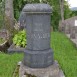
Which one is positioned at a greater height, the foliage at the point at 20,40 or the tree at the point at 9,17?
the tree at the point at 9,17

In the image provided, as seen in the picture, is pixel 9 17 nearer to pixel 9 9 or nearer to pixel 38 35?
pixel 9 9

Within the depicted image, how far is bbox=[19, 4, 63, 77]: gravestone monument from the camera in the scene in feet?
17.7

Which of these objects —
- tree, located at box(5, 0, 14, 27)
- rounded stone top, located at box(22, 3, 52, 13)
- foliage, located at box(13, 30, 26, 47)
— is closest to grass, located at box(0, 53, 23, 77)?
foliage, located at box(13, 30, 26, 47)

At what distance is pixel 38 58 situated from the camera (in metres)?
5.55

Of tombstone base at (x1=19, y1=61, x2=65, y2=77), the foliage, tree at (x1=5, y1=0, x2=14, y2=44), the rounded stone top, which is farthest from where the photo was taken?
tree at (x1=5, y1=0, x2=14, y2=44)

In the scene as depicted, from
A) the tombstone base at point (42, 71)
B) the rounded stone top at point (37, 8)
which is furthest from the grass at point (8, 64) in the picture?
the rounded stone top at point (37, 8)

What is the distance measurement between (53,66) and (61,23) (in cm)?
1015

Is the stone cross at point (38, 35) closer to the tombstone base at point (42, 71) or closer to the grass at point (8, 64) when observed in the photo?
the tombstone base at point (42, 71)

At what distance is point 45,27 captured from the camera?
5.48 metres

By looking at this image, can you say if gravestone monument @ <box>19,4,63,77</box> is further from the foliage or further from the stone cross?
the foliage

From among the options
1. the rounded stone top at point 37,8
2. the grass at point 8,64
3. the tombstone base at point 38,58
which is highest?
the rounded stone top at point 37,8

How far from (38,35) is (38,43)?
0.65 feet

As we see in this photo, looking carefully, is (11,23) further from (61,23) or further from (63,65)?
(61,23)

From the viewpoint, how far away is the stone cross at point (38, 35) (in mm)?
5371
